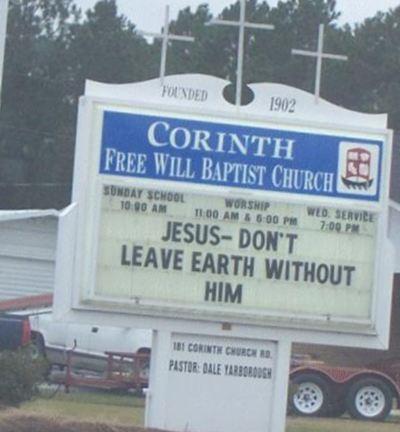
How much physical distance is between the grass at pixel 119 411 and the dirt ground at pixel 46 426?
215 inches

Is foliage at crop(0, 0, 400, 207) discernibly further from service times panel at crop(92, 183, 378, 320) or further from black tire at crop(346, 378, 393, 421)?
service times panel at crop(92, 183, 378, 320)

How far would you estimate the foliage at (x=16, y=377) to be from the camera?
2169 cm

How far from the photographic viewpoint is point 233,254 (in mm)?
17156

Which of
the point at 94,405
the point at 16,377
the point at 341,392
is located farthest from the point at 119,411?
the point at 341,392

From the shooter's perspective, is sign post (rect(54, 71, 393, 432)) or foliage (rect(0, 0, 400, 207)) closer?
sign post (rect(54, 71, 393, 432))

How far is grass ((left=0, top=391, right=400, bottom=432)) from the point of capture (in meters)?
23.2

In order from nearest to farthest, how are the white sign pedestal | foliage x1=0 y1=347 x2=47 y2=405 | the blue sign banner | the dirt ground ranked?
the dirt ground < the blue sign banner < the white sign pedestal < foliage x1=0 y1=347 x2=47 y2=405

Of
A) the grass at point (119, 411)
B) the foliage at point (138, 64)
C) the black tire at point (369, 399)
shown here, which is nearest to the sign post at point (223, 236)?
the grass at point (119, 411)

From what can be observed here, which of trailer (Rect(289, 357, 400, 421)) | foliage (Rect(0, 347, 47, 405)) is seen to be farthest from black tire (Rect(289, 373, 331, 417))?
foliage (Rect(0, 347, 47, 405))

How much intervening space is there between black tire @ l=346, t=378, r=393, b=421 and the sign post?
8.91 m

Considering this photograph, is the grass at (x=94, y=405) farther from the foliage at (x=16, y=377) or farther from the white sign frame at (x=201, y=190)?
Answer: the white sign frame at (x=201, y=190)

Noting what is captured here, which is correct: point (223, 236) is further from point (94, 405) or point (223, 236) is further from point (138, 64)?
point (138, 64)

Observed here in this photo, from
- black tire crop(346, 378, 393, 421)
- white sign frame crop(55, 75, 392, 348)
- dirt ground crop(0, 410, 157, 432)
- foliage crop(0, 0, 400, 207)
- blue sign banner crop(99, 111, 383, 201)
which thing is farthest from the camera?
foliage crop(0, 0, 400, 207)

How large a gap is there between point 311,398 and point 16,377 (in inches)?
260
